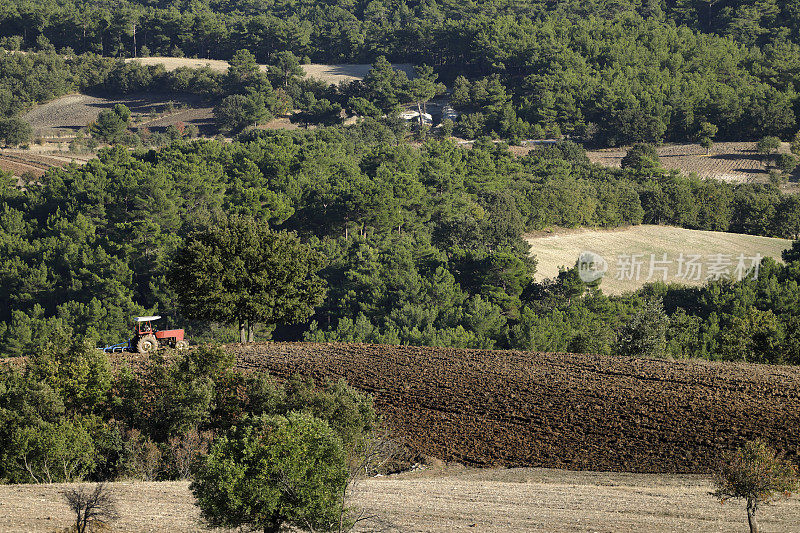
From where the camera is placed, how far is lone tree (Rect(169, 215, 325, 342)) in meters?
43.9

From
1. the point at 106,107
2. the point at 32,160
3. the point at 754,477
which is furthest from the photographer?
the point at 106,107

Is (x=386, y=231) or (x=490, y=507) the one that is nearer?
(x=490, y=507)

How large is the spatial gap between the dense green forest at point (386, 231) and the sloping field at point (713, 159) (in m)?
12.5

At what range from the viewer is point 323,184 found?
112750 mm

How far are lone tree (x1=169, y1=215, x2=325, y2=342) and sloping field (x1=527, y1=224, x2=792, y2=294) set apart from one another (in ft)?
169

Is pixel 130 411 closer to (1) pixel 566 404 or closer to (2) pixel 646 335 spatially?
(1) pixel 566 404

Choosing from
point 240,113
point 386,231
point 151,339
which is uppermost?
point 151,339

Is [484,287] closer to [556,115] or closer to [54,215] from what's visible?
[54,215]

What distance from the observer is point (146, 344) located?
44750 millimetres

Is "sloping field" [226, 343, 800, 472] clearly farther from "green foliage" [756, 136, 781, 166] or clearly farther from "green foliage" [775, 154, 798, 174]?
"green foliage" [756, 136, 781, 166]

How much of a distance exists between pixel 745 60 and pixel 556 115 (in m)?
49.6

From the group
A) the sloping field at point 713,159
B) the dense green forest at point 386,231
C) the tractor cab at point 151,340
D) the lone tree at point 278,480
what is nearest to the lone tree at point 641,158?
the dense green forest at point 386,231

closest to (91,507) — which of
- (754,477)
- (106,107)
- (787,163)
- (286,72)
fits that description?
(754,477)

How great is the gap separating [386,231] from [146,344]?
63.6 meters
